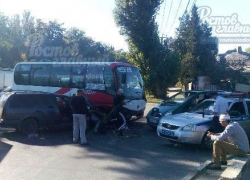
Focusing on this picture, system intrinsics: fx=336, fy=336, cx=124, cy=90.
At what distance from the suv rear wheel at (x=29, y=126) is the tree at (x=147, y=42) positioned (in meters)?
20.5

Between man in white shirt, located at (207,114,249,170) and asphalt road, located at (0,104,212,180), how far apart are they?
0.76 m

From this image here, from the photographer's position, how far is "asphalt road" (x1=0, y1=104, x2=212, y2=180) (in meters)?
7.35

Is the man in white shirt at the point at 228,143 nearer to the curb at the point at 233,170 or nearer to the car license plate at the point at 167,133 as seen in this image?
the curb at the point at 233,170

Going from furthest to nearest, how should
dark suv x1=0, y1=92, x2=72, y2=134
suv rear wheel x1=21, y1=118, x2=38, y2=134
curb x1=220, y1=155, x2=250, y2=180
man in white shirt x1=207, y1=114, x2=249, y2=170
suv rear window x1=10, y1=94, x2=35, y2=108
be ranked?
suv rear wheel x1=21, y1=118, x2=38, y2=134 < suv rear window x1=10, y1=94, x2=35, y2=108 < dark suv x1=0, y1=92, x2=72, y2=134 < man in white shirt x1=207, y1=114, x2=249, y2=170 < curb x1=220, y1=155, x2=250, y2=180

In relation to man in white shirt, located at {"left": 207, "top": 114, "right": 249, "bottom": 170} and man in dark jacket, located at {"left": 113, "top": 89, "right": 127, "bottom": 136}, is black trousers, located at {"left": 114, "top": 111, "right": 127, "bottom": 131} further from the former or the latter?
man in white shirt, located at {"left": 207, "top": 114, "right": 249, "bottom": 170}

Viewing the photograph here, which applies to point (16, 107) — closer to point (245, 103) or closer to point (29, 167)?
point (29, 167)

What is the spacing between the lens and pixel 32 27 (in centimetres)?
5469

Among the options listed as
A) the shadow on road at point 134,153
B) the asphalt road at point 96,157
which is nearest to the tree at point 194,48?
the shadow on road at point 134,153

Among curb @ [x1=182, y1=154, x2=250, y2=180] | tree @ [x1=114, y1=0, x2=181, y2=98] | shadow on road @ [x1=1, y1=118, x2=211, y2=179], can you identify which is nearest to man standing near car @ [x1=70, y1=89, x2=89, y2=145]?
shadow on road @ [x1=1, y1=118, x2=211, y2=179]

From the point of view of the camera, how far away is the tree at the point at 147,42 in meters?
31.4

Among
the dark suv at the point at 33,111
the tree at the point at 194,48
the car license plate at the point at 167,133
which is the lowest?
the car license plate at the point at 167,133

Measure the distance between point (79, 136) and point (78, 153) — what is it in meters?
2.00

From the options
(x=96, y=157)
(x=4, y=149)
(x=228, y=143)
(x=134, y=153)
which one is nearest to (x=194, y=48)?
(x=134, y=153)

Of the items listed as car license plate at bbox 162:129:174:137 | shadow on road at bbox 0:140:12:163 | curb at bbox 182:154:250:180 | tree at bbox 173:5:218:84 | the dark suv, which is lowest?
shadow on road at bbox 0:140:12:163
